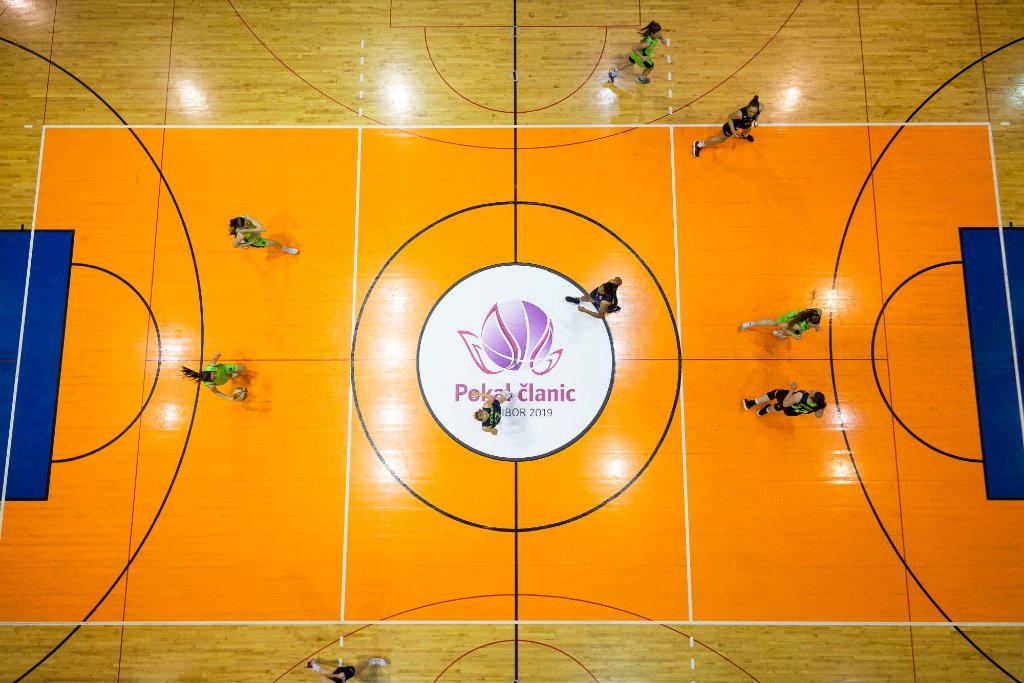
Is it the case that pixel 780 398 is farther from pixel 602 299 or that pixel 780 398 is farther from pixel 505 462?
pixel 505 462

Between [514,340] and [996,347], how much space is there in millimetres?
7216

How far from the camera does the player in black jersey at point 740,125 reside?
7.82 m

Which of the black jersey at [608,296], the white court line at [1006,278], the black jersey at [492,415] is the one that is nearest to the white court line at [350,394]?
the black jersey at [492,415]

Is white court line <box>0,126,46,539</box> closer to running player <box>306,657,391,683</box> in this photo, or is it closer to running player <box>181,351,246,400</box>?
running player <box>181,351,246,400</box>

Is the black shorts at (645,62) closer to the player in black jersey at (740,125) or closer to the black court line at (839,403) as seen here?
the player in black jersey at (740,125)

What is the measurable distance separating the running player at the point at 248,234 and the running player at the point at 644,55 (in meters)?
5.84

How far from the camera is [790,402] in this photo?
752 centimetres

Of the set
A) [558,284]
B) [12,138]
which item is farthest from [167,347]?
[558,284]

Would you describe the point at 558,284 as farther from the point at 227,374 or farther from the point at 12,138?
the point at 12,138

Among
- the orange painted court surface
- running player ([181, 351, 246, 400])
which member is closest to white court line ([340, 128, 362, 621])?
the orange painted court surface

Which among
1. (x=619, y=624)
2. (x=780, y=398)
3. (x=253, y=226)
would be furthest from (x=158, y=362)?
(x=780, y=398)

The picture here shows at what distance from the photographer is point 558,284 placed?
8258 millimetres

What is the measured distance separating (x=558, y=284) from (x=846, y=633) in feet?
20.9

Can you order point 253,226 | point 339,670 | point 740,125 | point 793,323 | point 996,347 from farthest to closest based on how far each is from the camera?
1. point 996,347
2. point 740,125
3. point 253,226
4. point 793,323
5. point 339,670
